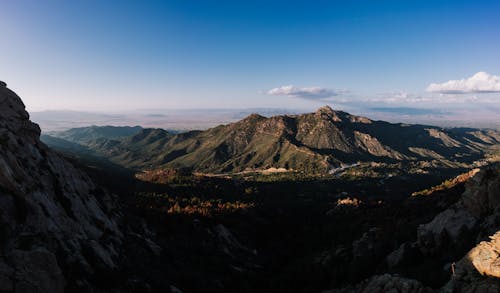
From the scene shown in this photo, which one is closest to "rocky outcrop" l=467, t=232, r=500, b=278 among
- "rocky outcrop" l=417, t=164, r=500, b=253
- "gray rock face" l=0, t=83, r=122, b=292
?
"rocky outcrop" l=417, t=164, r=500, b=253

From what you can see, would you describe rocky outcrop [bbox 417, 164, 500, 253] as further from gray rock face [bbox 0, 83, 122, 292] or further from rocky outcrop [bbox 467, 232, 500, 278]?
gray rock face [bbox 0, 83, 122, 292]

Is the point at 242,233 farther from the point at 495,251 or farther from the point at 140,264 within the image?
the point at 495,251

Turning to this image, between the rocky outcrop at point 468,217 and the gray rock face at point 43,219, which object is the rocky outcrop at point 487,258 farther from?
the gray rock face at point 43,219

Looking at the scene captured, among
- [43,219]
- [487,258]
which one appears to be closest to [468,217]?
[487,258]

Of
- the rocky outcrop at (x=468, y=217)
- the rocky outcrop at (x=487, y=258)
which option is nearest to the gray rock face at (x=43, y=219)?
the rocky outcrop at (x=487, y=258)

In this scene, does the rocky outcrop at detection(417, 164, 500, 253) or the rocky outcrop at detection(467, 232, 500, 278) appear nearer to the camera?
the rocky outcrop at detection(467, 232, 500, 278)

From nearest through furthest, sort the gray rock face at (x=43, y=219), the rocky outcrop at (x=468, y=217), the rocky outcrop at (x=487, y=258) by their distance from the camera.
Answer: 1. the gray rock face at (x=43, y=219)
2. the rocky outcrop at (x=487, y=258)
3. the rocky outcrop at (x=468, y=217)

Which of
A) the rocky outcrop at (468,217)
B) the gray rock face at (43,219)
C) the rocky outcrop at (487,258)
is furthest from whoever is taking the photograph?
the rocky outcrop at (468,217)

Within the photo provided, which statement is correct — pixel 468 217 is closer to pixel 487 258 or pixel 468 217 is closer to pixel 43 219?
pixel 487 258
